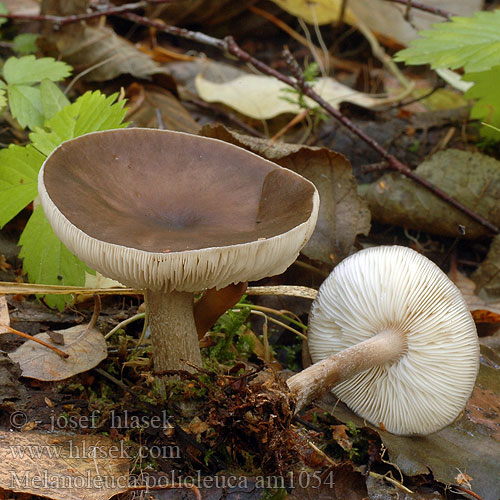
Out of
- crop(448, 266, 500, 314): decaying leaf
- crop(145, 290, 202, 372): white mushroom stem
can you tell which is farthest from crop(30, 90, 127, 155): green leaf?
crop(448, 266, 500, 314): decaying leaf

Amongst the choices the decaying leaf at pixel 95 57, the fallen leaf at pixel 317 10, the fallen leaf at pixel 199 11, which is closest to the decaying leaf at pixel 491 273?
the decaying leaf at pixel 95 57

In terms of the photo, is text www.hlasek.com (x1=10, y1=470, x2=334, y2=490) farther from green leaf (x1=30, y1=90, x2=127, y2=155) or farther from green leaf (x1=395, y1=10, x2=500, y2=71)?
green leaf (x1=395, y1=10, x2=500, y2=71)

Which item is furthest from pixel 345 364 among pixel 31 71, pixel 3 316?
pixel 31 71

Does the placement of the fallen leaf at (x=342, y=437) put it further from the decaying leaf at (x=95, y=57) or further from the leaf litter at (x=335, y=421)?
the decaying leaf at (x=95, y=57)

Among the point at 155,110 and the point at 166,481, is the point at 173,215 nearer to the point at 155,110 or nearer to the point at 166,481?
the point at 166,481

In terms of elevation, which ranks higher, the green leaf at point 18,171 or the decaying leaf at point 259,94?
the green leaf at point 18,171

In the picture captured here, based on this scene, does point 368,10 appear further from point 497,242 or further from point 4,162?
point 4,162
